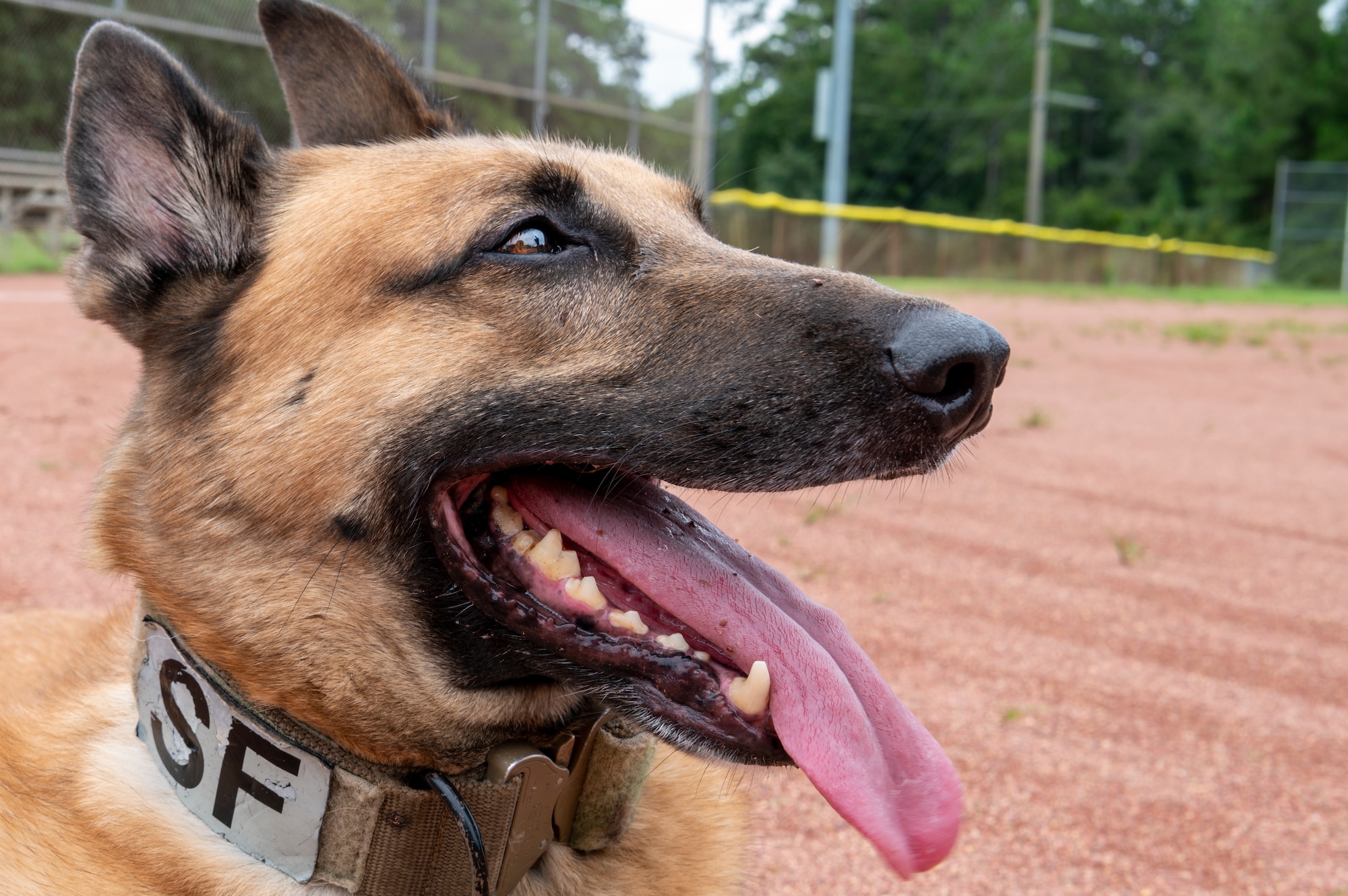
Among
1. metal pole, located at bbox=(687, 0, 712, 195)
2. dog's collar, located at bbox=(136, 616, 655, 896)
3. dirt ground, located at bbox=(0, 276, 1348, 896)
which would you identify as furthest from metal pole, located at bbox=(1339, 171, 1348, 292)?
dog's collar, located at bbox=(136, 616, 655, 896)

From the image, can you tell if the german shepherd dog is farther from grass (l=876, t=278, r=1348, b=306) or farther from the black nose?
grass (l=876, t=278, r=1348, b=306)

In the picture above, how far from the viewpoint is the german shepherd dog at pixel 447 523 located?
1.86 m

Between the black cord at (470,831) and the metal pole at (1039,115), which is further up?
the metal pole at (1039,115)

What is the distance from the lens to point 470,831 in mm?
1822

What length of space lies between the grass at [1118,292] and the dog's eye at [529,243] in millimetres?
18627

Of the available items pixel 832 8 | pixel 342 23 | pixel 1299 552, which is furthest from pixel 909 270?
pixel 832 8

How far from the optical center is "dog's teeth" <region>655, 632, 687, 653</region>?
1881mm

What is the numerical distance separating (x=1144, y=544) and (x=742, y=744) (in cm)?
414

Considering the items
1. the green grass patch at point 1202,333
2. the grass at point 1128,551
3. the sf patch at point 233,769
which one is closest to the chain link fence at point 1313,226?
the green grass patch at point 1202,333

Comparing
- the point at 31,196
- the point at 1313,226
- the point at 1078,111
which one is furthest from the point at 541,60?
the point at 1078,111

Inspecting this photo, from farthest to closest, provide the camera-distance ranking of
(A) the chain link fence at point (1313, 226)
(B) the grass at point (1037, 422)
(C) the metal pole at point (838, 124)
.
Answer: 1. (A) the chain link fence at point (1313, 226)
2. (C) the metal pole at point (838, 124)
3. (B) the grass at point (1037, 422)

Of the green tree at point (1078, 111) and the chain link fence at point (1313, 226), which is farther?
the green tree at point (1078, 111)

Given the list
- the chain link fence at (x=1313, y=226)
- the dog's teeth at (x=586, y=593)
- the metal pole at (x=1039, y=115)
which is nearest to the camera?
the dog's teeth at (x=586, y=593)

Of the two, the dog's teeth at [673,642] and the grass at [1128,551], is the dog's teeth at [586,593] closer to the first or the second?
the dog's teeth at [673,642]
